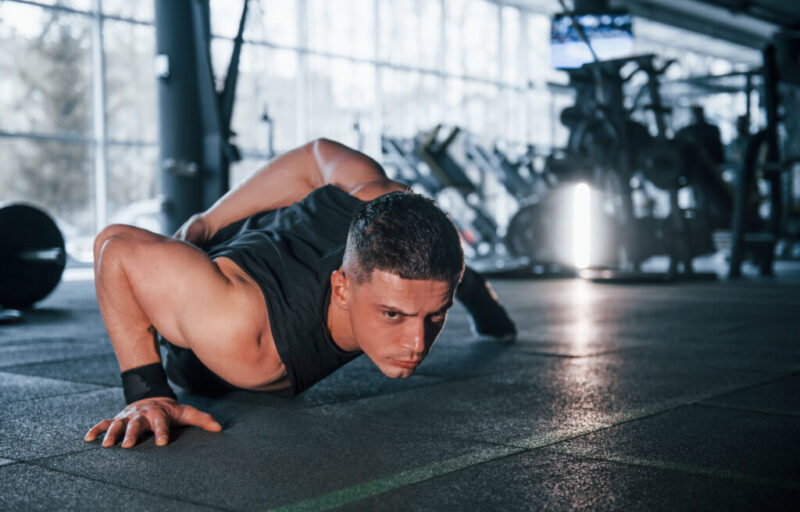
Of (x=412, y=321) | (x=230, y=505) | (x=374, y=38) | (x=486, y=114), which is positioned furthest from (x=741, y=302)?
(x=486, y=114)

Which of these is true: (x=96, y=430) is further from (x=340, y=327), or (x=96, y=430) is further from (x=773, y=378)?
(x=773, y=378)

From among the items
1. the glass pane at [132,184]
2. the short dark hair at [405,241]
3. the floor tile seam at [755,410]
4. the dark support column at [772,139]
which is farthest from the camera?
the glass pane at [132,184]

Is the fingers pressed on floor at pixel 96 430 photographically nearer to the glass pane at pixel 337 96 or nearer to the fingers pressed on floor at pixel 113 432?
A: the fingers pressed on floor at pixel 113 432

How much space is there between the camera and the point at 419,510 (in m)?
1.05

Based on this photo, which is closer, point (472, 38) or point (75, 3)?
point (75, 3)

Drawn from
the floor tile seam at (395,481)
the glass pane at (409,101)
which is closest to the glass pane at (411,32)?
the glass pane at (409,101)

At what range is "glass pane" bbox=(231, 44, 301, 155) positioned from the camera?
370 inches

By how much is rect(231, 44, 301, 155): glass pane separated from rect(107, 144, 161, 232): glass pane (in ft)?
3.77

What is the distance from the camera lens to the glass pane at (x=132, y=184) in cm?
846

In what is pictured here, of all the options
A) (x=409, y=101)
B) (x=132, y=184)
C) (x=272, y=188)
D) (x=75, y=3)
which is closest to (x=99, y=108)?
(x=132, y=184)

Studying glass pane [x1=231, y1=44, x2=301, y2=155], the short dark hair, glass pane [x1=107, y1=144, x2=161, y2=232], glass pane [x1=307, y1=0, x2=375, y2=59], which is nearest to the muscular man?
the short dark hair

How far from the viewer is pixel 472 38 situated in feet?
39.5

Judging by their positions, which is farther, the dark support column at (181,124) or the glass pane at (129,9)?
the glass pane at (129,9)

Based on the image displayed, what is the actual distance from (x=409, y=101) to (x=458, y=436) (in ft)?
33.2
